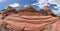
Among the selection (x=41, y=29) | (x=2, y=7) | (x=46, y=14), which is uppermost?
(x=2, y=7)

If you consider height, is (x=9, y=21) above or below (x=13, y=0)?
below

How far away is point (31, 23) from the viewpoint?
86.4 inches

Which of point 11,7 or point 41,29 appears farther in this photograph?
point 11,7

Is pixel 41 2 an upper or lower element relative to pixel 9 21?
upper

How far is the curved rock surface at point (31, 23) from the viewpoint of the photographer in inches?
84.8

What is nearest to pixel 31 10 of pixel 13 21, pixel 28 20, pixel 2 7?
pixel 28 20

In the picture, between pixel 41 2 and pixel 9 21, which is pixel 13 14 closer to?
pixel 9 21

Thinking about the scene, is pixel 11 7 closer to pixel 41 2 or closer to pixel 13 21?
pixel 13 21

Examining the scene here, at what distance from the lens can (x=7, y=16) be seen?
2.32 metres

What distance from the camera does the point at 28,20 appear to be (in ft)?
7.25

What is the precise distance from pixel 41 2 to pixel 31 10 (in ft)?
0.62

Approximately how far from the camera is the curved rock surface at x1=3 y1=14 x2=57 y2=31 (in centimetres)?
215

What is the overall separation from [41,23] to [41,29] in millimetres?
89

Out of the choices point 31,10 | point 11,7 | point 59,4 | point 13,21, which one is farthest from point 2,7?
point 59,4
